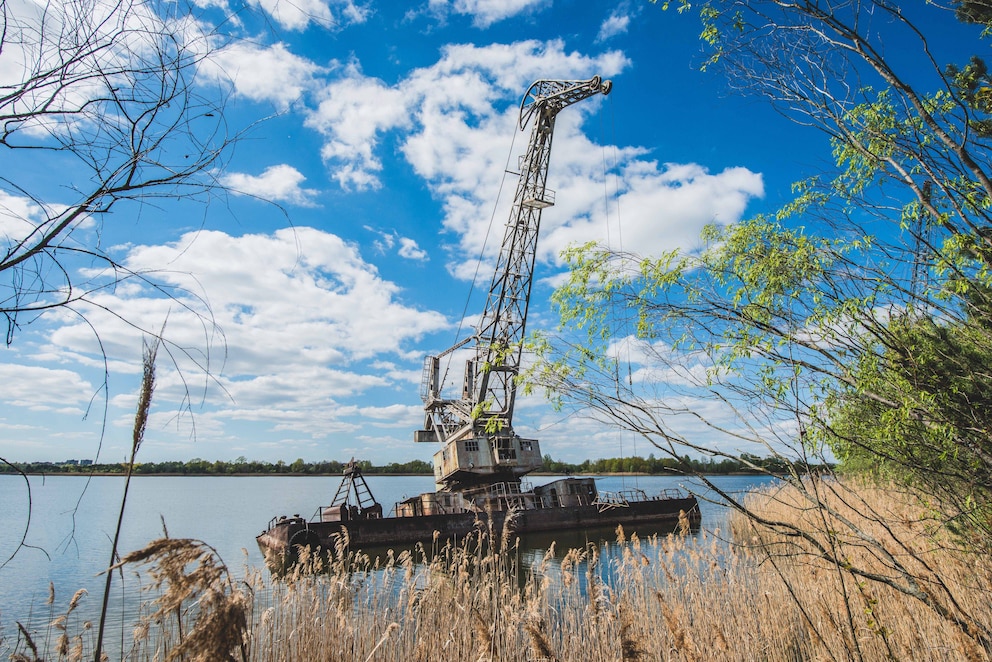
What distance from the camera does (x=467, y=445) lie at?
30.2 meters

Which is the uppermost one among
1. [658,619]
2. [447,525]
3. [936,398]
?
[936,398]

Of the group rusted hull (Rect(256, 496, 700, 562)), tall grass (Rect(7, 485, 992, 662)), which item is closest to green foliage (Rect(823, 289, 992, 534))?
tall grass (Rect(7, 485, 992, 662))

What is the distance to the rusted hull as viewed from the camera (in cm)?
2261

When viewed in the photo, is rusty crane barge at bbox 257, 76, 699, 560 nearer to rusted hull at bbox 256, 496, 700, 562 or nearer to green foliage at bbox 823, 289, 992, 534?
rusted hull at bbox 256, 496, 700, 562

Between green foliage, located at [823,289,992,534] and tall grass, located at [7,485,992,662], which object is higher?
green foliage, located at [823,289,992,534]

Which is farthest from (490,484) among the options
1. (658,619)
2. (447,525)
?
(658,619)

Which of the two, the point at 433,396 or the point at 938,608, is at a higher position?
the point at 433,396

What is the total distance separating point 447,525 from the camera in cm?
2608

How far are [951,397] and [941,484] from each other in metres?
1.06

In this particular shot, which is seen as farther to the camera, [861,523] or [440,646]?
[861,523]

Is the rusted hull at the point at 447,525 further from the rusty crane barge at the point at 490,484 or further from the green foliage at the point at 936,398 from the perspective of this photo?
the green foliage at the point at 936,398

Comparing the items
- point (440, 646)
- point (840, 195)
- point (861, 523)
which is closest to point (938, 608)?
point (840, 195)

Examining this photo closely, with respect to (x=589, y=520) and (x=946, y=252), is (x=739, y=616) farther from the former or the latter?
(x=589, y=520)

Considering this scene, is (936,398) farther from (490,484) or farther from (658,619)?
(490,484)
